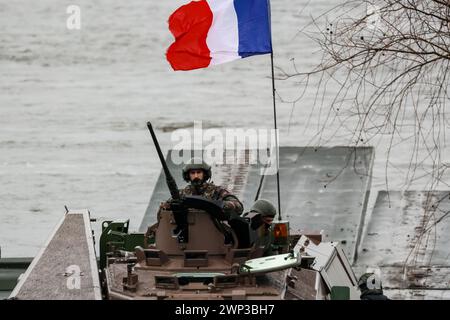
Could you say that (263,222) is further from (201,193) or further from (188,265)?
(188,265)

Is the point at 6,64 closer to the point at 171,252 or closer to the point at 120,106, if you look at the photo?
the point at 120,106

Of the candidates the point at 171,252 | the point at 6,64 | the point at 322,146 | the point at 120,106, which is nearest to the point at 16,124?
the point at 120,106

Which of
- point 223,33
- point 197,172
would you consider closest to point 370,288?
point 197,172

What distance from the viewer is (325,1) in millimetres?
41219

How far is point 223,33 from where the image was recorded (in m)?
21.0

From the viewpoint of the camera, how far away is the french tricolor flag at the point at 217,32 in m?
20.7

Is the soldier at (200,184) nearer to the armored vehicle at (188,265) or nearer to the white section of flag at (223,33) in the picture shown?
the armored vehicle at (188,265)

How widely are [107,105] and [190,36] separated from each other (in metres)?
16.7

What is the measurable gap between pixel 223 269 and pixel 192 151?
1363cm

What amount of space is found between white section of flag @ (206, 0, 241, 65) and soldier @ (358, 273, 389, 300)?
3.98 meters

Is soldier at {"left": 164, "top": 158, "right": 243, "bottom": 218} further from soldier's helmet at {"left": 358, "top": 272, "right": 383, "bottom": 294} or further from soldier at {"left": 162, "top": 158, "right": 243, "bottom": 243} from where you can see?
soldier's helmet at {"left": 358, "top": 272, "right": 383, "bottom": 294}

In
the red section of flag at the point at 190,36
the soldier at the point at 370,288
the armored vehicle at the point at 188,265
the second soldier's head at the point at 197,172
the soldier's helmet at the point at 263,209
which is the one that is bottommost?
the soldier at the point at 370,288

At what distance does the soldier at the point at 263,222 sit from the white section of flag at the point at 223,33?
3440 mm

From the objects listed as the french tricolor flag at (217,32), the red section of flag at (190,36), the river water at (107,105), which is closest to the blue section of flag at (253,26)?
the french tricolor flag at (217,32)
